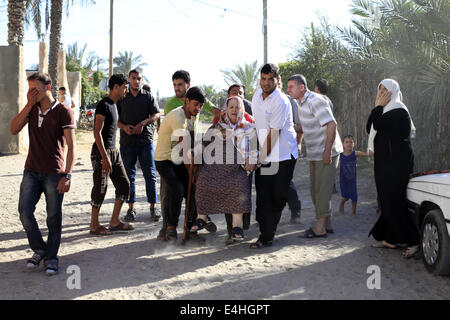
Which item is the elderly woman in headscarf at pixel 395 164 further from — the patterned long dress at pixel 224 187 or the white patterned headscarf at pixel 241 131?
the patterned long dress at pixel 224 187

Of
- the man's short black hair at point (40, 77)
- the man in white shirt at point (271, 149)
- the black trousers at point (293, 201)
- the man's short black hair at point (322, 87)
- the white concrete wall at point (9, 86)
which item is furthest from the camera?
the white concrete wall at point (9, 86)

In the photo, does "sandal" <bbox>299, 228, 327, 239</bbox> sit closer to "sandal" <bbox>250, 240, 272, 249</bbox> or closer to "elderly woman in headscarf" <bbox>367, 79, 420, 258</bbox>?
"sandal" <bbox>250, 240, 272, 249</bbox>

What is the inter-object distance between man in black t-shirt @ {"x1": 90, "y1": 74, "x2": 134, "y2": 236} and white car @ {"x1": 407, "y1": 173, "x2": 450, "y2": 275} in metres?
3.43

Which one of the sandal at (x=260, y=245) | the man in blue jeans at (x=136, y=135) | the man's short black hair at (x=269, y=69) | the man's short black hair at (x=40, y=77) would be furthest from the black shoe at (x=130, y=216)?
the man's short black hair at (x=269, y=69)

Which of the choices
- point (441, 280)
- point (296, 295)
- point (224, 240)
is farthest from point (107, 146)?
point (441, 280)

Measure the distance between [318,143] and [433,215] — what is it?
5.96ft

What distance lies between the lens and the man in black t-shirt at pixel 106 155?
5.96 meters

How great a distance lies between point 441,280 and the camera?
14.8ft

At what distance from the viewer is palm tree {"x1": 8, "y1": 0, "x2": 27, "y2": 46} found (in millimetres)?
17547

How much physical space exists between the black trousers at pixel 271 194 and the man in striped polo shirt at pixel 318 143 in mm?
565

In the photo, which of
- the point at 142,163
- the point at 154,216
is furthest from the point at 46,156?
the point at 154,216

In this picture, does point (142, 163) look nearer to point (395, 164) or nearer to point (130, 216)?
point (130, 216)

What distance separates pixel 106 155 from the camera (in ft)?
19.5
